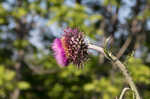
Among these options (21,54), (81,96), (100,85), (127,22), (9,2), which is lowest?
(81,96)

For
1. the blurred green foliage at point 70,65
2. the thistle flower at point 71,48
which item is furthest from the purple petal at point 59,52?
the blurred green foliage at point 70,65

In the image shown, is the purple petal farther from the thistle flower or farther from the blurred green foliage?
the blurred green foliage

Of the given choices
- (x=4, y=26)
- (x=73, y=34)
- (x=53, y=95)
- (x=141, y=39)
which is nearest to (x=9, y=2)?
(x=4, y=26)

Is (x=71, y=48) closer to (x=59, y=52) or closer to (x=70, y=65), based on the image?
(x=59, y=52)

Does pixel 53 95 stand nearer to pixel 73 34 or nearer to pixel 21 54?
pixel 21 54

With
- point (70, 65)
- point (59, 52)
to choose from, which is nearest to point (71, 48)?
point (59, 52)

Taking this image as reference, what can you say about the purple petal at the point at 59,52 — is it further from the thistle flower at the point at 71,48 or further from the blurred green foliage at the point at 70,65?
the blurred green foliage at the point at 70,65
